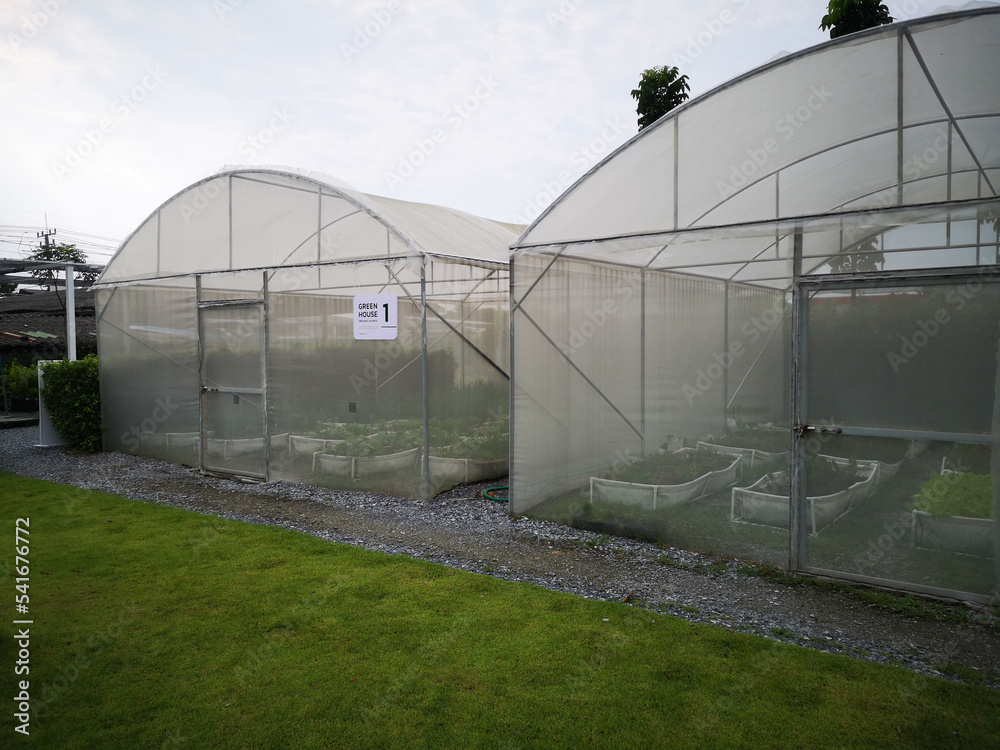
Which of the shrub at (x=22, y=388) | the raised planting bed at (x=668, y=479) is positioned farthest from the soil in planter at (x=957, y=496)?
the shrub at (x=22, y=388)

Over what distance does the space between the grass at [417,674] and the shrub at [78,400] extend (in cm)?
635

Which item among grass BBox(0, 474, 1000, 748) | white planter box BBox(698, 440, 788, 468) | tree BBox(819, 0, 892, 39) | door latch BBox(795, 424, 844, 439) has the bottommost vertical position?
grass BBox(0, 474, 1000, 748)

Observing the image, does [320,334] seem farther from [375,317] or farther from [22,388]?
[22,388]

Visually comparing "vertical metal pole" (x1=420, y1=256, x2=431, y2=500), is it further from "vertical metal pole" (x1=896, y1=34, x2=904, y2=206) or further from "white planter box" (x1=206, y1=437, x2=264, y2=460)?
"vertical metal pole" (x1=896, y1=34, x2=904, y2=206)

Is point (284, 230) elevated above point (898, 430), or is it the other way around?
point (284, 230)

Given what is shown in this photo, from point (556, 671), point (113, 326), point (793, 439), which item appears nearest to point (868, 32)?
point (793, 439)

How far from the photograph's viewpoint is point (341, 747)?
121 inches

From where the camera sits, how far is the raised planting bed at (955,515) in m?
4.44

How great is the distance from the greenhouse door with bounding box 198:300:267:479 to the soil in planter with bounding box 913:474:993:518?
7.43 meters

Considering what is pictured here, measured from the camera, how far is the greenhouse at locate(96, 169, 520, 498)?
25.3ft

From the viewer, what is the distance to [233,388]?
9.01 meters

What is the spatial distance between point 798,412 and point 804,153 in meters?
2.15

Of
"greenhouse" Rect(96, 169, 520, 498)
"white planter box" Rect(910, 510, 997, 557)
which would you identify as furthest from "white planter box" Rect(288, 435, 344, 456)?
"white planter box" Rect(910, 510, 997, 557)

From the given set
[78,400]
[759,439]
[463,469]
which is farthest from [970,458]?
[78,400]
